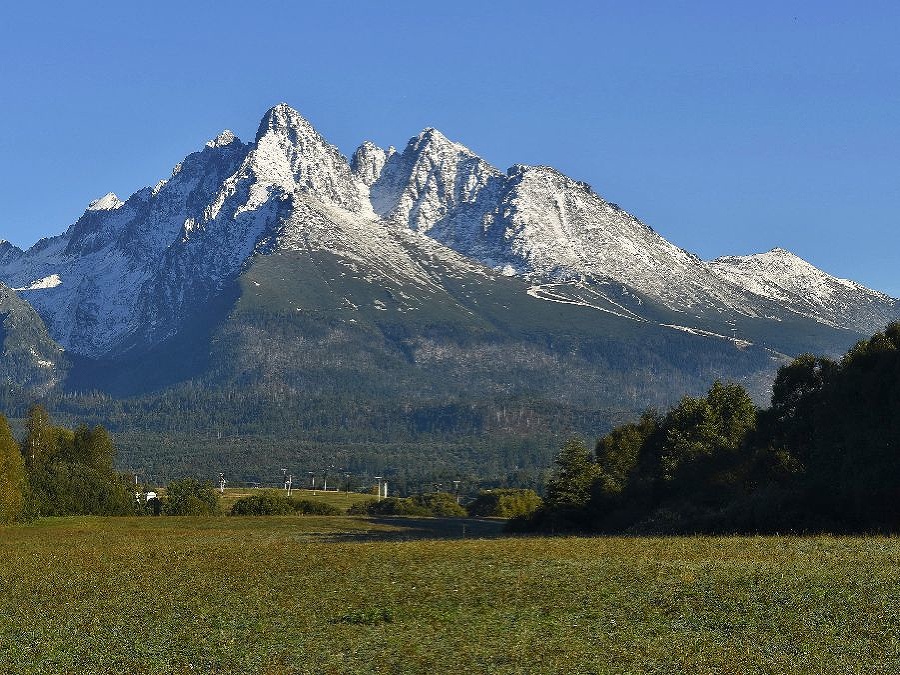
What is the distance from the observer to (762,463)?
109125 mm

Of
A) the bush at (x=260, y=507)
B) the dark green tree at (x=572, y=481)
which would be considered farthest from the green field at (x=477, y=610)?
the bush at (x=260, y=507)

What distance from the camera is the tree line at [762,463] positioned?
8538 cm

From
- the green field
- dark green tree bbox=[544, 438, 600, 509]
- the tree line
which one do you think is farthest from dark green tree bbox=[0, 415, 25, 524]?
the green field

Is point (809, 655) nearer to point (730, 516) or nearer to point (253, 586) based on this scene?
point (253, 586)

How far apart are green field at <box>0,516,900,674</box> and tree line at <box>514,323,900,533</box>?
13.3 m

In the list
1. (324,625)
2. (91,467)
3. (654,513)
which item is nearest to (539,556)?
(324,625)

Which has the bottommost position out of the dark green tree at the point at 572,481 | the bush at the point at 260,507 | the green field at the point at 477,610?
the bush at the point at 260,507

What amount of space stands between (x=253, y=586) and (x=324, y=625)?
44.8 feet

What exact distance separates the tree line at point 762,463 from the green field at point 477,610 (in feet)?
43.6

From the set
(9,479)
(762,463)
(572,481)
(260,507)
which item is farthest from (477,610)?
(260,507)

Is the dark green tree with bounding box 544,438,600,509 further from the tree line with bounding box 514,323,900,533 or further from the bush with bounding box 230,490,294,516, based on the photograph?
the bush with bounding box 230,490,294,516

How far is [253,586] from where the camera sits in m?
61.8

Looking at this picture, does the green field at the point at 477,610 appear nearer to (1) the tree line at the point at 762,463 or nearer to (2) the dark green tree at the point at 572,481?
(1) the tree line at the point at 762,463

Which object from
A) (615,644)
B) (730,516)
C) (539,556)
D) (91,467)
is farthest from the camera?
(91,467)
